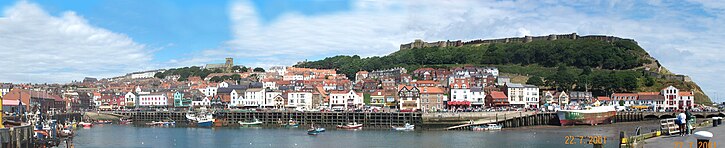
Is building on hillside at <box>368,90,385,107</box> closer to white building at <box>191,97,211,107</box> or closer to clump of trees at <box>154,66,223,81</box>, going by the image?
white building at <box>191,97,211,107</box>

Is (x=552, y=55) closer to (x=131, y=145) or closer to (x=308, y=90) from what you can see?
(x=308, y=90)

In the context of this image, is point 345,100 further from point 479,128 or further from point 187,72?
point 187,72

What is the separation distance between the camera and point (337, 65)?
156875 mm

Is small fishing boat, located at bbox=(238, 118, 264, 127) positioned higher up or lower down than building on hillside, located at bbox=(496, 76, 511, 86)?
lower down

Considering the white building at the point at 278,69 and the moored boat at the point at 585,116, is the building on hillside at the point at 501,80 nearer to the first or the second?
the moored boat at the point at 585,116

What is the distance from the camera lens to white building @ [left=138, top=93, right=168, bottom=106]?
116750 millimetres

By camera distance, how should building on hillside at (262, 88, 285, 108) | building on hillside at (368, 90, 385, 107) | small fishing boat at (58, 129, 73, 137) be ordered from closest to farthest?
small fishing boat at (58, 129, 73, 137), building on hillside at (368, 90, 385, 107), building on hillside at (262, 88, 285, 108)

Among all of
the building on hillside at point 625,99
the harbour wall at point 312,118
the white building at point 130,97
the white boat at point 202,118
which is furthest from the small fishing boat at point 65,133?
the white building at point 130,97

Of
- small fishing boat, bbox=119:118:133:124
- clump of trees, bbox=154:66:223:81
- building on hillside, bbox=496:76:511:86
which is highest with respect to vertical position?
clump of trees, bbox=154:66:223:81

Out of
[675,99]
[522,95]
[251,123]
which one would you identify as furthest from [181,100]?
[675,99]

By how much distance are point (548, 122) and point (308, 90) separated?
40.1 m

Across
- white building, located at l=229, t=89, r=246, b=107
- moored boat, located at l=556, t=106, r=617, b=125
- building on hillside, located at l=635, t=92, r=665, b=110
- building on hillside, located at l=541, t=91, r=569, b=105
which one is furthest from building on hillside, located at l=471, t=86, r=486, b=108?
white building, located at l=229, t=89, r=246, b=107

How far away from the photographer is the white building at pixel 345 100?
4032 inches

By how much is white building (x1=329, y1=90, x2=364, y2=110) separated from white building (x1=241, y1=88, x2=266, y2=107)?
375 inches
